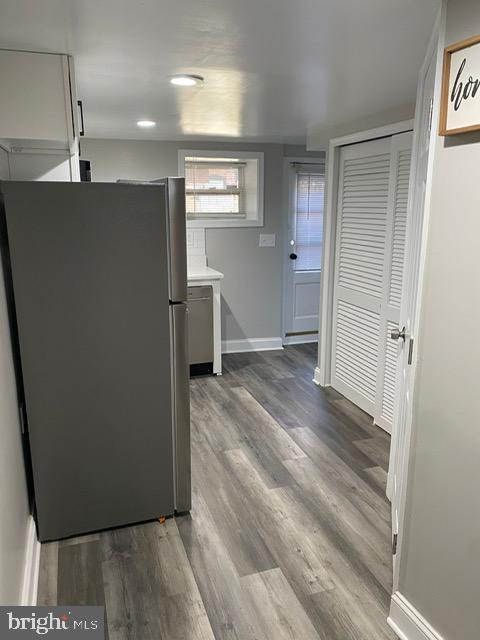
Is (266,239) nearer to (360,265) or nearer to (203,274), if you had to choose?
(203,274)

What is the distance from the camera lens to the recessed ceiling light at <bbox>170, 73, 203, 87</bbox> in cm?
231

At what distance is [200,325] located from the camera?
15.3ft

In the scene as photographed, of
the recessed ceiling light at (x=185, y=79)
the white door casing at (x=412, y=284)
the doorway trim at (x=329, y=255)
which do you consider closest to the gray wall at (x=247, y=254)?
the doorway trim at (x=329, y=255)

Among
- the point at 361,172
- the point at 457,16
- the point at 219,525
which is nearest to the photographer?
the point at 457,16

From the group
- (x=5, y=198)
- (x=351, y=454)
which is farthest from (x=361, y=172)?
(x=5, y=198)

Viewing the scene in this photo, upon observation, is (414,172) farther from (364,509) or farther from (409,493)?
(364,509)

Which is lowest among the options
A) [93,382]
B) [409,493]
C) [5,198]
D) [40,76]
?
[409,493]

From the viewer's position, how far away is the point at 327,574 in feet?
7.22

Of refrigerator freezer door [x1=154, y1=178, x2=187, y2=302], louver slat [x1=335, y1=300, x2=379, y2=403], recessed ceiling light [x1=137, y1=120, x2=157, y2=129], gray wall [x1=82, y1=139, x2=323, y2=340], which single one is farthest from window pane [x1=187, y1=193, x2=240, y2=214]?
refrigerator freezer door [x1=154, y1=178, x2=187, y2=302]

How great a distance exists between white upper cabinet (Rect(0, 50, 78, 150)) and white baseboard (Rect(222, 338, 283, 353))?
11.9 feet

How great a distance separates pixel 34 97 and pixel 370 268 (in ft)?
8.12

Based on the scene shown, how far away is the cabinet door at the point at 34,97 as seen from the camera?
1.94 meters

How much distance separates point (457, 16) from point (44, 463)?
7.64 ft

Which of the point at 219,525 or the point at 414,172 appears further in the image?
the point at 219,525
